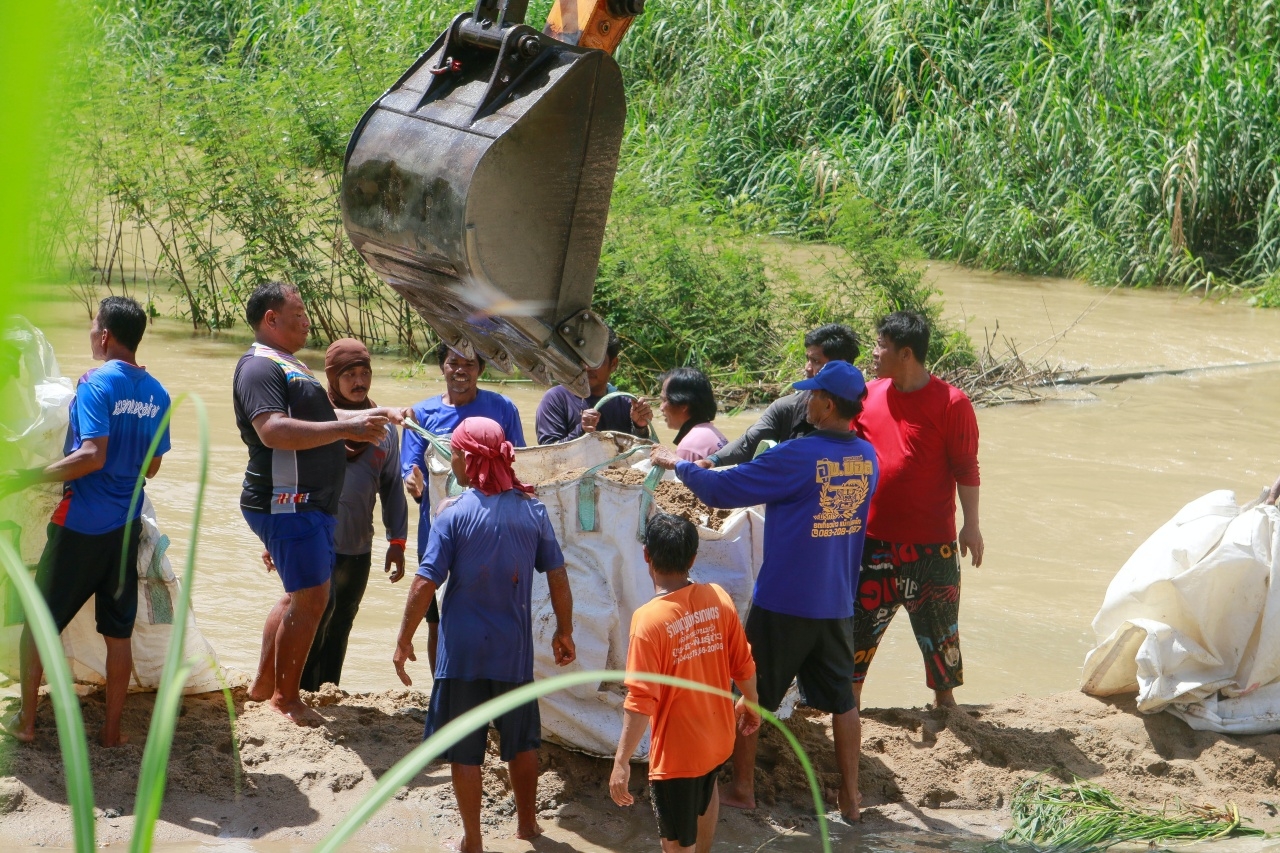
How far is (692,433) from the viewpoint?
194 inches

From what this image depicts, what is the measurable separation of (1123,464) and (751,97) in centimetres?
886

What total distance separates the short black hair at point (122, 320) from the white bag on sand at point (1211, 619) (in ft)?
11.7

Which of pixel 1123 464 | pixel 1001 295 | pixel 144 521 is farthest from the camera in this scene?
pixel 1001 295

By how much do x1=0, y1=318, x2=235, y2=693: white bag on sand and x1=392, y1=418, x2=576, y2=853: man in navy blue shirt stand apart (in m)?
0.89

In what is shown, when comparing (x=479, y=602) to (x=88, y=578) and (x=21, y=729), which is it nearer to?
(x=88, y=578)

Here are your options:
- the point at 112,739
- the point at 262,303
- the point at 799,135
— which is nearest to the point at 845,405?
the point at 262,303

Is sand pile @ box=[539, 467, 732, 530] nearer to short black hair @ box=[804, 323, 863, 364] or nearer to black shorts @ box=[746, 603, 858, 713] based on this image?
black shorts @ box=[746, 603, 858, 713]

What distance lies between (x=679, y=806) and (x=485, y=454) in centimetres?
114

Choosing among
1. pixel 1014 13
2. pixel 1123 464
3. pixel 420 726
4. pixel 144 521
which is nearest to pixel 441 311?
pixel 144 521

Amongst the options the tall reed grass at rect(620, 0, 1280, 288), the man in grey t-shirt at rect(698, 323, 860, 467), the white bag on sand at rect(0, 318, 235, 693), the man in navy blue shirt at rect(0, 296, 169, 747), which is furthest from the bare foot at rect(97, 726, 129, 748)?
the tall reed grass at rect(620, 0, 1280, 288)

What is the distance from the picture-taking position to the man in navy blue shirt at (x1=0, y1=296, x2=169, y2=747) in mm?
4035

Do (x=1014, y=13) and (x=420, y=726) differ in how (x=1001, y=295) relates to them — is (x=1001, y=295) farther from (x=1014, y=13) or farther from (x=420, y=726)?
(x=420, y=726)

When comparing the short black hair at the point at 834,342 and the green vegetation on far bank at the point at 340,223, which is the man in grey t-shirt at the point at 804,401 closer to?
the short black hair at the point at 834,342

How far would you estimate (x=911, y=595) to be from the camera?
16.2 feet
